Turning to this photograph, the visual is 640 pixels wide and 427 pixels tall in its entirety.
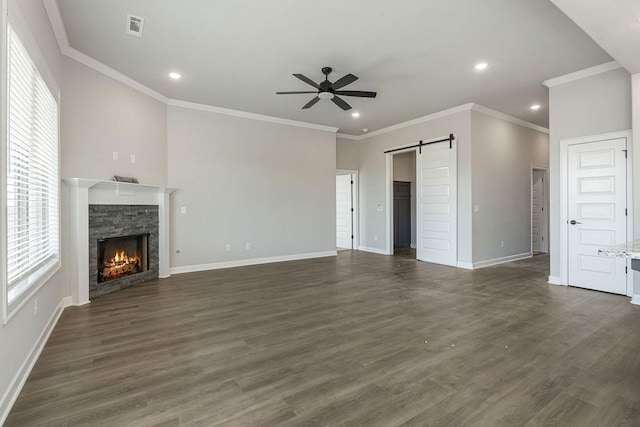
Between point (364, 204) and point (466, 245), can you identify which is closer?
point (466, 245)

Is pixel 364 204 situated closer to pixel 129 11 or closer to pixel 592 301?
pixel 592 301

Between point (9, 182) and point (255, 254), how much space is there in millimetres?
4542

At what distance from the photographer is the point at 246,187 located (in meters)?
6.33

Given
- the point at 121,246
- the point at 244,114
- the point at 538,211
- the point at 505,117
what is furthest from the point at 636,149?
the point at 121,246

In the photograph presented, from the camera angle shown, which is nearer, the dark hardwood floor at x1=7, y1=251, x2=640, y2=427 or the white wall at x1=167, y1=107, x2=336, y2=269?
the dark hardwood floor at x1=7, y1=251, x2=640, y2=427

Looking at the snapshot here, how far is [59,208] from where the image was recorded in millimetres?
3463

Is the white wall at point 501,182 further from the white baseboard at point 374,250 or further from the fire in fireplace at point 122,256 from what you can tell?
the fire in fireplace at point 122,256

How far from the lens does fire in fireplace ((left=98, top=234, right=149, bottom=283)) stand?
4355 mm

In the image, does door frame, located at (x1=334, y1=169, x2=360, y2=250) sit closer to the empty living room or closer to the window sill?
the empty living room

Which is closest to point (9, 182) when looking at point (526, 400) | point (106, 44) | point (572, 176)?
point (106, 44)

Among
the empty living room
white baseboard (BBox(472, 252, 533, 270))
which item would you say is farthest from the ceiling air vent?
white baseboard (BBox(472, 252, 533, 270))

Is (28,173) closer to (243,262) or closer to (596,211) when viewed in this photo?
(243,262)

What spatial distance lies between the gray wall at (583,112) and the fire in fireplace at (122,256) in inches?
250

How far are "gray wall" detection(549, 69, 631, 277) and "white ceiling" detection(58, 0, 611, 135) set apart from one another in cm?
33
